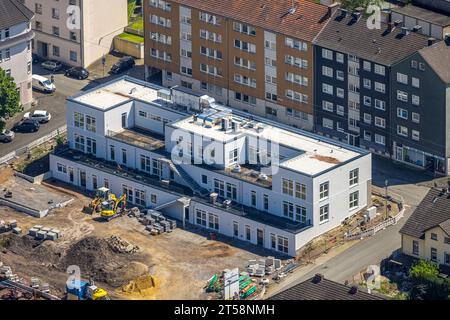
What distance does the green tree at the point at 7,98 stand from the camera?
122 meters

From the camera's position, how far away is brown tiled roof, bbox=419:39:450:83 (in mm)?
110287

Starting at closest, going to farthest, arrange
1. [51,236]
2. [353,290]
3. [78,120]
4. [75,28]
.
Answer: [353,290] < [51,236] < [78,120] < [75,28]

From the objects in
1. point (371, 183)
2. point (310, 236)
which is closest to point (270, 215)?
point (310, 236)

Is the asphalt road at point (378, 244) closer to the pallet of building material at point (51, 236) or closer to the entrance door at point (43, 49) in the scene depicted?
the pallet of building material at point (51, 236)

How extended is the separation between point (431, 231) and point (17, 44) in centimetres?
5577

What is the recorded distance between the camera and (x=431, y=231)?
94.9 m

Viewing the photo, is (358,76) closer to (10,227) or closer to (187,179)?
(187,179)

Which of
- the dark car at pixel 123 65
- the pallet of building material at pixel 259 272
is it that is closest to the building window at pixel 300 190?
the pallet of building material at pixel 259 272

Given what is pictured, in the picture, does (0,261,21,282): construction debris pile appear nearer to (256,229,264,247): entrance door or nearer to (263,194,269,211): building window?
(256,229,264,247): entrance door

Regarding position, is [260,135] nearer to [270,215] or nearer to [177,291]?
[270,215]

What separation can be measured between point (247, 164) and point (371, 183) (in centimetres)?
1214

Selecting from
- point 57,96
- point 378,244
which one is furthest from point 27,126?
point 378,244

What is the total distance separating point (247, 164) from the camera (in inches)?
4284

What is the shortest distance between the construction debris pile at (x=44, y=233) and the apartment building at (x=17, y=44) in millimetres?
28560
